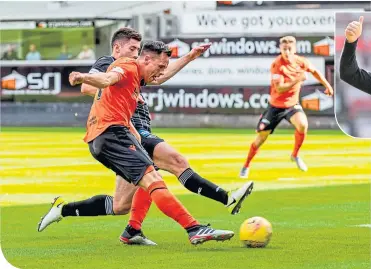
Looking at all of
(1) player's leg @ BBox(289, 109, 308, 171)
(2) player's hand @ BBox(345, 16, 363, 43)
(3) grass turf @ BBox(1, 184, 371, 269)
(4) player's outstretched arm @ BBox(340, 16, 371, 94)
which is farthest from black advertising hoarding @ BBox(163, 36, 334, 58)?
(2) player's hand @ BBox(345, 16, 363, 43)

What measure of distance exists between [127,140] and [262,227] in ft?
4.34

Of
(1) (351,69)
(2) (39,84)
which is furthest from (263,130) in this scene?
(2) (39,84)

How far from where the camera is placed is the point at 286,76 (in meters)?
19.6

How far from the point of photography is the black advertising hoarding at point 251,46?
32188 millimetres

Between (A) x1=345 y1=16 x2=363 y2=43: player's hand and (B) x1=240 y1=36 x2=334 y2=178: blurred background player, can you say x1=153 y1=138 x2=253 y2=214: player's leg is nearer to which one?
(A) x1=345 y1=16 x2=363 y2=43: player's hand

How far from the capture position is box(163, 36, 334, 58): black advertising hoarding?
32188 millimetres

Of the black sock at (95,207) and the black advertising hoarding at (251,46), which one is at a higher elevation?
the black sock at (95,207)

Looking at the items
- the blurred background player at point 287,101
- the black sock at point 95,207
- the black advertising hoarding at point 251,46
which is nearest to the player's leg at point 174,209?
the black sock at point 95,207

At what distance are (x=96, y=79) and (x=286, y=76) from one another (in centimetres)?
1091

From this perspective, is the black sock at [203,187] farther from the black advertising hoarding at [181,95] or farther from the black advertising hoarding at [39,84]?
the black advertising hoarding at [39,84]

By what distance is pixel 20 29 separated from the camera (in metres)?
35.2

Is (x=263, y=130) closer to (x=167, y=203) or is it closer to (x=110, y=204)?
(x=110, y=204)

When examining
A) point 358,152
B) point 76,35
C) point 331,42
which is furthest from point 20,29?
point 358,152

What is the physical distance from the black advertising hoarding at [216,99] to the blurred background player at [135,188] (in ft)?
68.4
